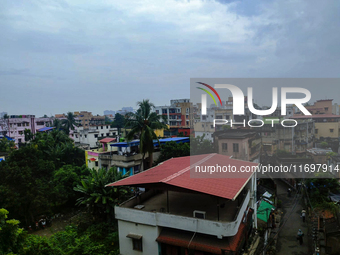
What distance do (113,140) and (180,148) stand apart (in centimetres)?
842

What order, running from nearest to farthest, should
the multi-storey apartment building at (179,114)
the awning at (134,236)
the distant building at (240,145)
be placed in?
the awning at (134,236)
the distant building at (240,145)
the multi-storey apartment building at (179,114)

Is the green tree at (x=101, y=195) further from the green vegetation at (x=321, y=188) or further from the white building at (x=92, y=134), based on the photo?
the white building at (x=92, y=134)

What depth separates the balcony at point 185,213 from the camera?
9.19m

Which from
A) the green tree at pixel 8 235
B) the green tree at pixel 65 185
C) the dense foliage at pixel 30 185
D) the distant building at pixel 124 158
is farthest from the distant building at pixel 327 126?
the green tree at pixel 8 235

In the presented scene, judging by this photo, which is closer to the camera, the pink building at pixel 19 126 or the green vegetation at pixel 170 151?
the green vegetation at pixel 170 151

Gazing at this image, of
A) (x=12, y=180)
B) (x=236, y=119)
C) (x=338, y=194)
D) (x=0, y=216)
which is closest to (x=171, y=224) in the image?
(x=0, y=216)

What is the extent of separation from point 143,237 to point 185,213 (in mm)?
2057

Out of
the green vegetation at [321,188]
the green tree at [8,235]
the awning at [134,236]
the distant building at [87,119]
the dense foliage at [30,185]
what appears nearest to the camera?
the green tree at [8,235]

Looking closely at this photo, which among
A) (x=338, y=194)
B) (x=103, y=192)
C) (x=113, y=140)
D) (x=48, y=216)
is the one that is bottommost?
(x=48, y=216)

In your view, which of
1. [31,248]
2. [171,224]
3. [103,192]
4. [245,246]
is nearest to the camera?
[31,248]

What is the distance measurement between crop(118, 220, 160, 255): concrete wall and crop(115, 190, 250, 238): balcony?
269 millimetres

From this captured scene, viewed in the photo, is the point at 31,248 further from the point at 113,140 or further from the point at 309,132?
the point at 309,132

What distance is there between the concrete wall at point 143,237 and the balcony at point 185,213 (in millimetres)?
269

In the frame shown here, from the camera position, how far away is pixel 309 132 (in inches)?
1074
